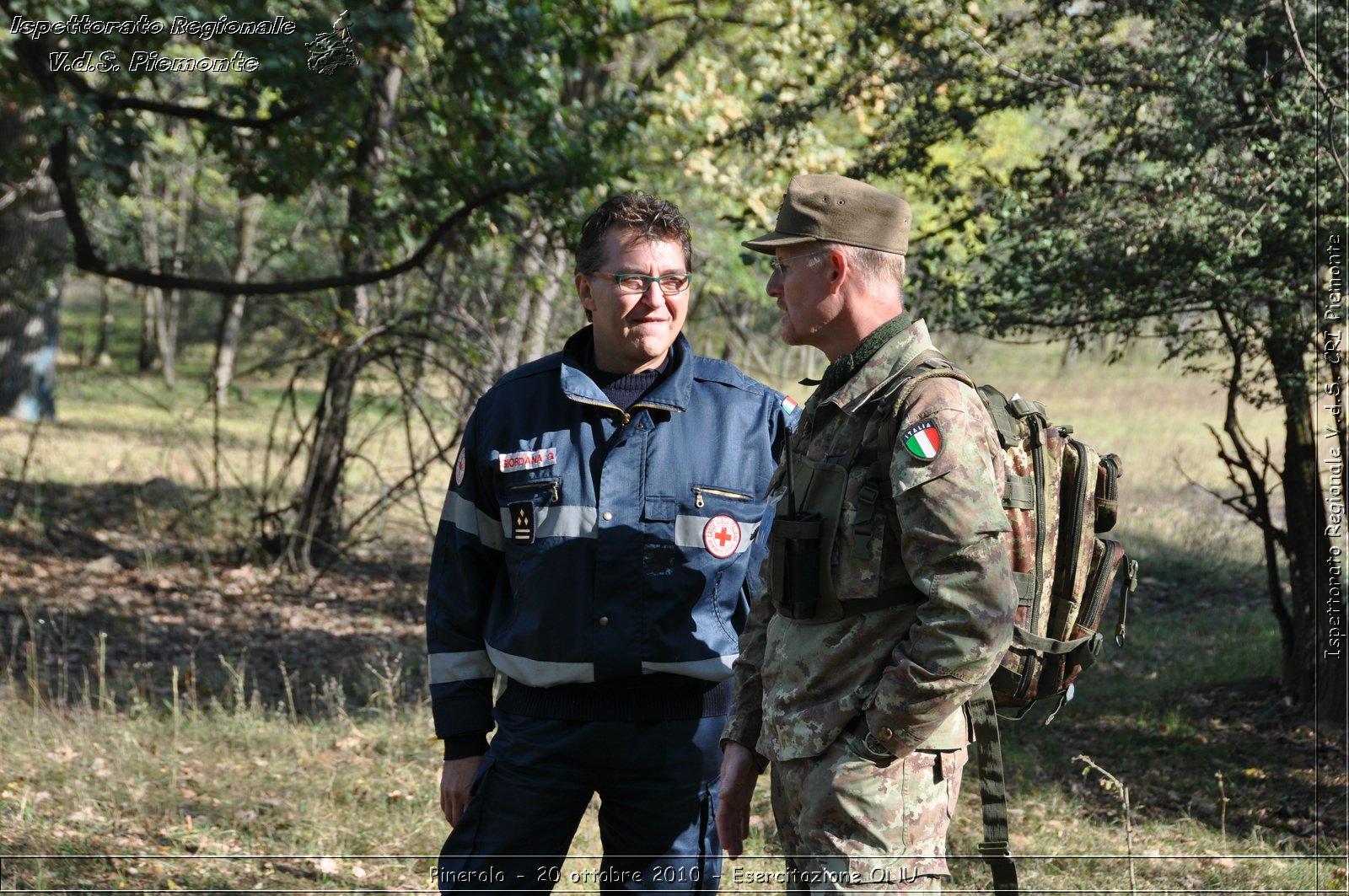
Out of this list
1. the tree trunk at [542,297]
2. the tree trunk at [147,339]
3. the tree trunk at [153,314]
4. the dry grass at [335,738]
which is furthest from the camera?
the tree trunk at [147,339]

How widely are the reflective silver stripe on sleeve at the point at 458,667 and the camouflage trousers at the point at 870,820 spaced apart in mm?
943

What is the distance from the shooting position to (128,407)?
2098cm

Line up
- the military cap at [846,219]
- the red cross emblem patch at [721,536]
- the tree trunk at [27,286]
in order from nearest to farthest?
1. the military cap at [846,219]
2. the red cross emblem patch at [721,536]
3. the tree trunk at [27,286]

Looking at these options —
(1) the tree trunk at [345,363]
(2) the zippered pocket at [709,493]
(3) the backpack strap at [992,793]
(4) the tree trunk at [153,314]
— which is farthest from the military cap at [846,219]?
(4) the tree trunk at [153,314]

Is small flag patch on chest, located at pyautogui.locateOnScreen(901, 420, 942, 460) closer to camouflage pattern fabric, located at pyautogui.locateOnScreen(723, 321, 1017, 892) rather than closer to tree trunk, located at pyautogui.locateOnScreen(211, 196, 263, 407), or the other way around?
camouflage pattern fabric, located at pyautogui.locateOnScreen(723, 321, 1017, 892)

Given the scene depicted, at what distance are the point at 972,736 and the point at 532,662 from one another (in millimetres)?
1021

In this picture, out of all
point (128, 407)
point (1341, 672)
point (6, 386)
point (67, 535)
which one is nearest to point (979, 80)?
point (1341, 672)

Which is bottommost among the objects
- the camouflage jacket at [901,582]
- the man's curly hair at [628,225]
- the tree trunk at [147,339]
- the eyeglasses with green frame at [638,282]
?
the camouflage jacket at [901,582]

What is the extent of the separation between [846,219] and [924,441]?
1.69 ft

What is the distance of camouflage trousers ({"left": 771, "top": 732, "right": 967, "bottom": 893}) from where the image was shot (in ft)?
7.40

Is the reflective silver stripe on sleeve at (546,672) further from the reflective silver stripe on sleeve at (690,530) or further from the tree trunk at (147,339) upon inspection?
the tree trunk at (147,339)

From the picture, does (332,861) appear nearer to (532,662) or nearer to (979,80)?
(532,662)

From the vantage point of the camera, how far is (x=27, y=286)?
14.0 metres

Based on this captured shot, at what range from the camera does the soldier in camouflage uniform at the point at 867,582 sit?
2186 mm
